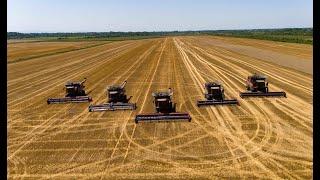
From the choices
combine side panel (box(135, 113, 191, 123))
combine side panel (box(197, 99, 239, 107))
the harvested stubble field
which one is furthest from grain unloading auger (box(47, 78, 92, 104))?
combine side panel (box(197, 99, 239, 107))

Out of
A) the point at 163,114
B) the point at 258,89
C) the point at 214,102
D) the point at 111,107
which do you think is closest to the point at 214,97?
the point at 214,102

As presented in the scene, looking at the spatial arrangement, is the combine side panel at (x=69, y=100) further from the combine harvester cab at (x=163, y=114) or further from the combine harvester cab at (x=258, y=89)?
the combine harvester cab at (x=258, y=89)

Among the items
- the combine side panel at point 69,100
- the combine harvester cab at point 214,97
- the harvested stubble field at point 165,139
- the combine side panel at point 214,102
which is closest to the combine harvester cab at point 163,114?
the harvested stubble field at point 165,139

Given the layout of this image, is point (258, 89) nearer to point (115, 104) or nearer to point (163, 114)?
point (163, 114)

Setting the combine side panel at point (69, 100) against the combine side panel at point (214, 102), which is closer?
the combine side panel at point (214, 102)

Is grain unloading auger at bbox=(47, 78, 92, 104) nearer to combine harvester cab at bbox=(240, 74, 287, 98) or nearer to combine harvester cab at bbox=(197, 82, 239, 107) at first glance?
combine harvester cab at bbox=(197, 82, 239, 107)

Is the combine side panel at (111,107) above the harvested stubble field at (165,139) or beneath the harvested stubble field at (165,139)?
above
